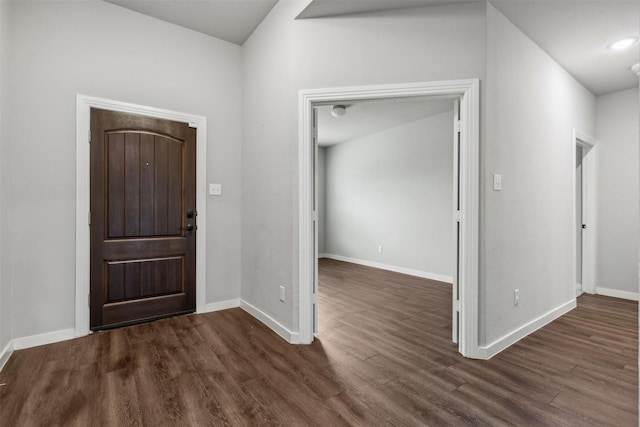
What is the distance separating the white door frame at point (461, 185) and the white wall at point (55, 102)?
5.01 feet

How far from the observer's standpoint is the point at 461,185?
224cm

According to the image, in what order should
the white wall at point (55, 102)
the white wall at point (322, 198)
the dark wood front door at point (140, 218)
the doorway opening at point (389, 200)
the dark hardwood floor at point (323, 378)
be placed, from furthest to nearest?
the white wall at point (322, 198) < the doorway opening at point (389, 200) < the dark wood front door at point (140, 218) < the white wall at point (55, 102) < the dark hardwood floor at point (323, 378)

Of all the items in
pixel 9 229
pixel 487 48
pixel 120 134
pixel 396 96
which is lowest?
pixel 9 229

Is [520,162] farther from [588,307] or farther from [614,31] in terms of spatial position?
[588,307]

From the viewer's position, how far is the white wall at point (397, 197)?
4742mm

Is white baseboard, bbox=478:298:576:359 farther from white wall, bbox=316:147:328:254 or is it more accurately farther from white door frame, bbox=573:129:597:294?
white wall, bbox=316:147:328:254

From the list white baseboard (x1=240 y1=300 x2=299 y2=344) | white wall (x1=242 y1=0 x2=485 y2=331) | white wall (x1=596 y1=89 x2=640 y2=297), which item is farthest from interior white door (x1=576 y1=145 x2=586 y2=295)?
white baseboard (x1=240 y1=300 x2=299 y2=344)

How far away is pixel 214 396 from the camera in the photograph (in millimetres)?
1739

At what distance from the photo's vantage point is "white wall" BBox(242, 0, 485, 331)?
2189 millimetres

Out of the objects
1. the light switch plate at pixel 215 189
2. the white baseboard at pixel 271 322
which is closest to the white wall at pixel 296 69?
the white baseboard at pixel 271 322

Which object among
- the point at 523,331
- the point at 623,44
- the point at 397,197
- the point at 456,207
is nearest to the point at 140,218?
the point at 456,207

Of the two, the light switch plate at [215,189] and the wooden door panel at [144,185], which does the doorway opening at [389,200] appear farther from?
the wooden door panel at [144,185]

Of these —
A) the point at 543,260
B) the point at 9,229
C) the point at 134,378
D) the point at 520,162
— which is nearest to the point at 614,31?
the point at 520,162

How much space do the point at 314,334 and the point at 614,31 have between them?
3635 millimetres
